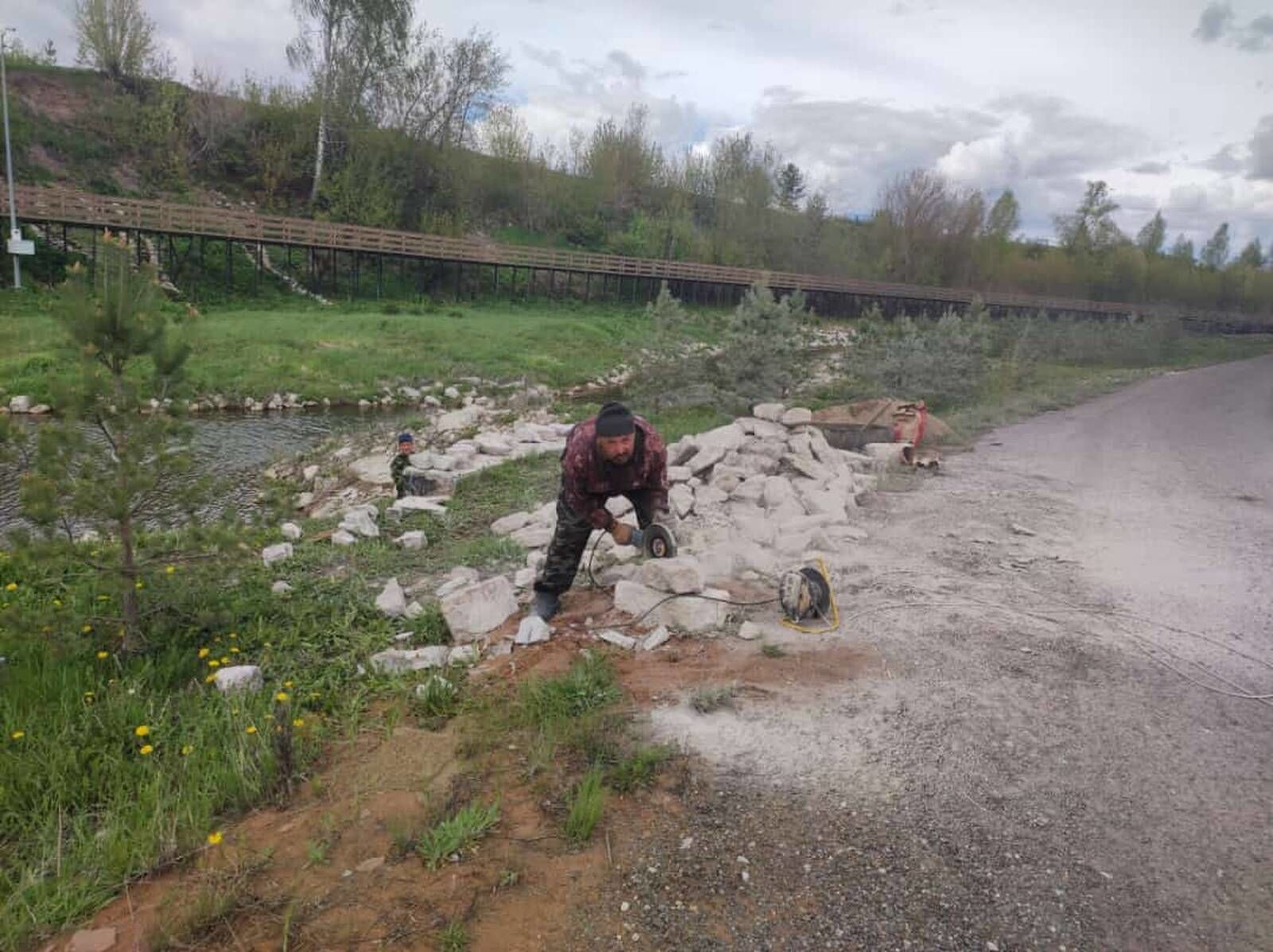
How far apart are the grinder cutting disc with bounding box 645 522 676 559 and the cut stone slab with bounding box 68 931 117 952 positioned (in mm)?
3397

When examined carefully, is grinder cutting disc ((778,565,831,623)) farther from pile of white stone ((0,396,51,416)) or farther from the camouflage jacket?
pile of white stone ((0,396,51,416))

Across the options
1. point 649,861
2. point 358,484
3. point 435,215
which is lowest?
point 358,484

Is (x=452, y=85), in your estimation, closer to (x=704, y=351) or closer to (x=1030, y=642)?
(x=704, y=351)

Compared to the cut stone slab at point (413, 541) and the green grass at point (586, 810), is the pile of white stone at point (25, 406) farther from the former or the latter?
the green grass at point (586, 810)

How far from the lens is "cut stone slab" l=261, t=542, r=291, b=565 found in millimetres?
6199

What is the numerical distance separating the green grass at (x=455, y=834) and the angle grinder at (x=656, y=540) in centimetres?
241

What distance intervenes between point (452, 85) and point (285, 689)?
40062 millimetres

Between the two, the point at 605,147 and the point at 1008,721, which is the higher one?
the point at 605,147

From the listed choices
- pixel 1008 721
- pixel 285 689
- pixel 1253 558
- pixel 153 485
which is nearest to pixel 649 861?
pixel 1008 721

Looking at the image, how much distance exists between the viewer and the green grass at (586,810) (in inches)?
112

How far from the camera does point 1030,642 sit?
467 cm

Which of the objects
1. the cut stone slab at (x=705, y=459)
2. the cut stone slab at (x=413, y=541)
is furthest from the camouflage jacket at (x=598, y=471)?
the cut stone slab at (x=705, y=459)

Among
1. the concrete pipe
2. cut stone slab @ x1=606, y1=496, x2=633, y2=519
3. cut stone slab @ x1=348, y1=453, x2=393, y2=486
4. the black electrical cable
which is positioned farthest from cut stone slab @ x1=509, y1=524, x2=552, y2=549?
the concrete pipe

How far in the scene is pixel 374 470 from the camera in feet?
33.2
